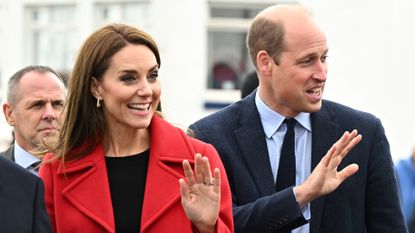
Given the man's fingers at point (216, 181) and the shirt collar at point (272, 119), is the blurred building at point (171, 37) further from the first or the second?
the man's fingers at point (216, 181)

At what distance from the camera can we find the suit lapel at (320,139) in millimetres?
5574

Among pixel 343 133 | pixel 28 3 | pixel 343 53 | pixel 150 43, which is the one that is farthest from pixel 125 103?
pixel 28 3

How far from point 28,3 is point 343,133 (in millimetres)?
12633

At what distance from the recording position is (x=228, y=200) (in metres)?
5.19

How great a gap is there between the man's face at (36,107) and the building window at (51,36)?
34.4ft

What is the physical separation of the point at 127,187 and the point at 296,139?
946mm

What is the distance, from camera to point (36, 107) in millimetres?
7258

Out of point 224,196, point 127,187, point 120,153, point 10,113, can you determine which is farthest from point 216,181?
point 10,113

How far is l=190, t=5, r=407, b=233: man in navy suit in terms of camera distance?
18.2 ft

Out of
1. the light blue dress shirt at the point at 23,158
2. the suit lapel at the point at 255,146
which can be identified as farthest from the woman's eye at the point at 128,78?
the light blue dress shirt at the point at 23,158

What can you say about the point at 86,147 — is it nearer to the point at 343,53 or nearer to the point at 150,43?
the point at 150,43

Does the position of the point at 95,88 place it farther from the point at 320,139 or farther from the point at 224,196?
the point at 320,139

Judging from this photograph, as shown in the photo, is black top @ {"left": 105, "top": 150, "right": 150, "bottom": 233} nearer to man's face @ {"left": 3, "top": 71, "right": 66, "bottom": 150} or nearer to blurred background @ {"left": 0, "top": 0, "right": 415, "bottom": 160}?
man's face @ {"left": 3, "top": 71, "right": 66, "bottom": 150}

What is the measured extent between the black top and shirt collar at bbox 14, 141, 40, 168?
5.85ft
